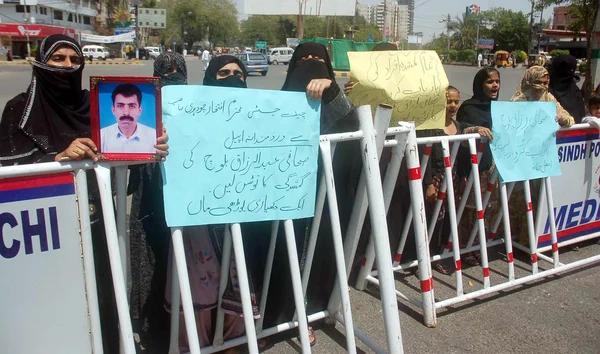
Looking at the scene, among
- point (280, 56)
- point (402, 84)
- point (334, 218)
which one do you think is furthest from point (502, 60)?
point (334, 218)

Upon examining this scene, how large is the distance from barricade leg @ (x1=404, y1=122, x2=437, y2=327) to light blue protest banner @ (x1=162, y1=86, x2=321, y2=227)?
79 centimetres

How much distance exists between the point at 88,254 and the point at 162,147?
0.53m

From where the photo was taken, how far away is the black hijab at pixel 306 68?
311 centimetres

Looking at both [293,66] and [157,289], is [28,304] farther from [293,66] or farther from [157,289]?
[293,66]

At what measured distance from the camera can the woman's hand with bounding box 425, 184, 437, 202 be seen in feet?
12.8

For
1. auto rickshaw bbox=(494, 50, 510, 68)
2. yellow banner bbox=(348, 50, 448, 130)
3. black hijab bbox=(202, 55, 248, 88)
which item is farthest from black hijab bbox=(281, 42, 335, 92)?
auto rickshaw bbox=(494, 50, 510, 68)

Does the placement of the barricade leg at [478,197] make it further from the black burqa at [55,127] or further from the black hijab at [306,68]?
the black burqa at [55,127]

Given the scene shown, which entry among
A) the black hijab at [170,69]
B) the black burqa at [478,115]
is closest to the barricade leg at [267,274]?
the black hijab at [170,69]

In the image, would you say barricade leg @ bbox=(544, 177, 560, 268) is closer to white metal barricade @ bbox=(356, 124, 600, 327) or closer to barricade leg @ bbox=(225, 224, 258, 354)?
white metal barricade @ bbox=(356, 124, 600, 327)

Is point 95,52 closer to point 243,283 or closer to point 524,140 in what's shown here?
point 524,140

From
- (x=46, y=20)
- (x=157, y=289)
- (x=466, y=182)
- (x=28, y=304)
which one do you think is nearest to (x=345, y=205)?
(x=157, y=289)

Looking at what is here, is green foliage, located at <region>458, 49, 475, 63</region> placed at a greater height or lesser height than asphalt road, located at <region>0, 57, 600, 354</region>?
greater

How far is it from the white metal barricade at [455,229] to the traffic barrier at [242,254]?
1.08ft

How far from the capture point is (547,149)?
3.86m
